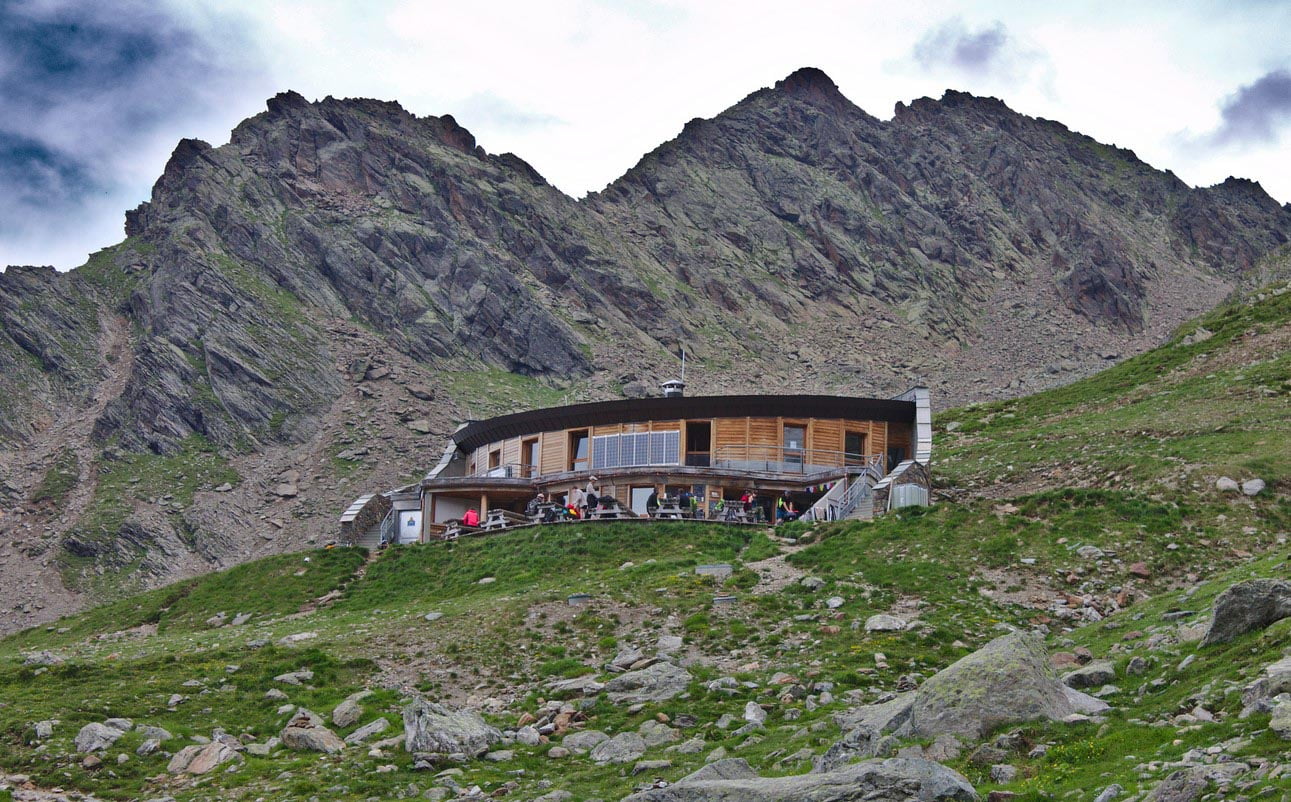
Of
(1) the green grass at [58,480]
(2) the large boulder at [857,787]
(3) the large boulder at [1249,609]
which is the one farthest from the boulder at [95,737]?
(1) the green grass at [58,480]

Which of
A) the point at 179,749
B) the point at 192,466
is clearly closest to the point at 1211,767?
the point at 179,749

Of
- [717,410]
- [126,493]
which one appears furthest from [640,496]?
[126,493]

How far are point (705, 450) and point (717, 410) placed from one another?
6.89 ft

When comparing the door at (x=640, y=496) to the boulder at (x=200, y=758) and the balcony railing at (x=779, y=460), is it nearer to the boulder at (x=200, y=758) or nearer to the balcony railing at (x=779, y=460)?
the balcony railing at (x=779, y=460)

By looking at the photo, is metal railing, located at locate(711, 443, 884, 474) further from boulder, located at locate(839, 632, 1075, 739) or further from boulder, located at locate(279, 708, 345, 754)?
boulder, located at locate(839, 632, 1075, 739)

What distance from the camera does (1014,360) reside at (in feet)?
573

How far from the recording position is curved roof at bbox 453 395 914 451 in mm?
53938

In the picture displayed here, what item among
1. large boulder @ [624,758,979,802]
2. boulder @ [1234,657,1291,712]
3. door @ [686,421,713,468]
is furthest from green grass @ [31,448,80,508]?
boulder @ [1234,657,1291,712]

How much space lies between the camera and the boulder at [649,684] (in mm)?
26703

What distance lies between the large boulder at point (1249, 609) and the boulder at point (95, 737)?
20.8 m

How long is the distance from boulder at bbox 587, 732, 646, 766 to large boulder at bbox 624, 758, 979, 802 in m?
5.97

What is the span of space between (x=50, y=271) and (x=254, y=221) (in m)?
23.7

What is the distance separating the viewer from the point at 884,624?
30.3 metres

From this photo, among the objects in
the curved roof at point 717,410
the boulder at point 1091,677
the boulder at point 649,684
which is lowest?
the boulder at point 649,684
